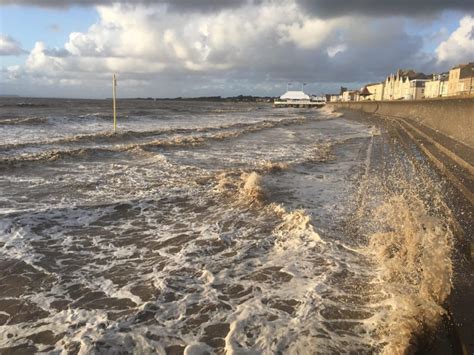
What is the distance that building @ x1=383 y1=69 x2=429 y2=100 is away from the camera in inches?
4370

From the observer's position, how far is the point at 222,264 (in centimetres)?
554

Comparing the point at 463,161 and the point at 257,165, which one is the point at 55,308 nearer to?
the point at 257,165

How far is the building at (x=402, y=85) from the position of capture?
4370 inches

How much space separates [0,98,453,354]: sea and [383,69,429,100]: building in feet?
355

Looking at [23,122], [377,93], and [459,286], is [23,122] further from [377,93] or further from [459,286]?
[377,93]

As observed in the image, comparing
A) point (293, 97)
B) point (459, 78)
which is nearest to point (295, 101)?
point (293, 97)

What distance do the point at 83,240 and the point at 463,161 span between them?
1078 cm

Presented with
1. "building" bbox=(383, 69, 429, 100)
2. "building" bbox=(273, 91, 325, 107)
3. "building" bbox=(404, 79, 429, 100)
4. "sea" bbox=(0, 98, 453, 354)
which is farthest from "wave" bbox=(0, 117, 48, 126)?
"building" bbox=(273, 91, 325, 107)

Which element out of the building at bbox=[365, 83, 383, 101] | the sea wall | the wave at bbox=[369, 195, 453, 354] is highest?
the building at bbox=[365, 83, 383, 101]

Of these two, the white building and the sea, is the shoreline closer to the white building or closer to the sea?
the sea

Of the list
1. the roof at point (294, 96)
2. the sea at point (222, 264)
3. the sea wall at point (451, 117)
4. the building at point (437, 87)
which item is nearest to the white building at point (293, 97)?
the roof at point (294, 96)

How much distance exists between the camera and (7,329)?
3977 mm

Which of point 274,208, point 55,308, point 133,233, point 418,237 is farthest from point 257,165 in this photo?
point 55,308

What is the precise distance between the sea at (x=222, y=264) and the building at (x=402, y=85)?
108101mm
